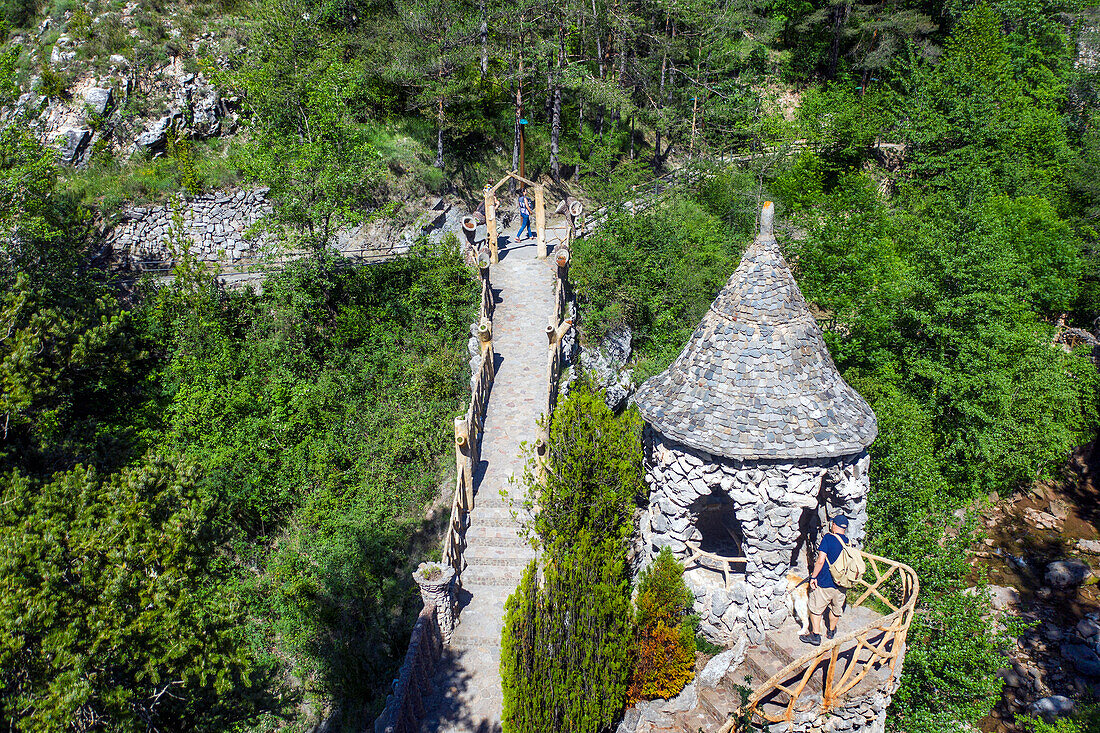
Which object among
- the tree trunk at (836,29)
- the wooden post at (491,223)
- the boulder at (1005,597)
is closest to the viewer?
the boulder at (1005,597)

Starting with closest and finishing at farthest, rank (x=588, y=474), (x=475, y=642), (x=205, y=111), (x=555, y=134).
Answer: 1. (x=588, y=474)
2. (x=475, y=642)
3. (x=205, y=111)
4. (x=555, y=134)

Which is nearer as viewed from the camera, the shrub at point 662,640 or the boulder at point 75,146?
the shrub at point 662,640

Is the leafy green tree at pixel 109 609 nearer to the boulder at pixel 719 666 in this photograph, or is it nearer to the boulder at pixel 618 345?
the boulder at pixel 719 666

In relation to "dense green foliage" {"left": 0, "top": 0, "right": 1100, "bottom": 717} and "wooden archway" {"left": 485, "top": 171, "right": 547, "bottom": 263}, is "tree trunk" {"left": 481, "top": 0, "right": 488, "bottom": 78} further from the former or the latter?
"wooden archway" {"left": 485, "top": 171, "right": 547, "bottom": 263}

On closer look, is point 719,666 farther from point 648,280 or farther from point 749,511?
point 648,280

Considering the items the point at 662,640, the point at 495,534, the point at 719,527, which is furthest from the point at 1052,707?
the point at 495,534

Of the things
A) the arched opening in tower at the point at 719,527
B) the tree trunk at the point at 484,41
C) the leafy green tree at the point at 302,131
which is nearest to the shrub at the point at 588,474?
the arched opening in tower at the point at 719,527

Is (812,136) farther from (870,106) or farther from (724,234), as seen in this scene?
(724,234)
